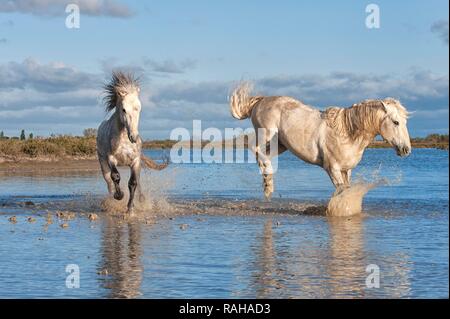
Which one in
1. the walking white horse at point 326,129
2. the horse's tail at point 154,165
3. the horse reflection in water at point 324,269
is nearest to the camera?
the horse reflection in water at point 324,269

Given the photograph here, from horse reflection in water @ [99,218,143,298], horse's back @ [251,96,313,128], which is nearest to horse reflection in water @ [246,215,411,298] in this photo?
horse reflection in water @ [99,218,143,298]

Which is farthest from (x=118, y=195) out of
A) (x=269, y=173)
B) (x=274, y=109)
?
(x=274, y=109)

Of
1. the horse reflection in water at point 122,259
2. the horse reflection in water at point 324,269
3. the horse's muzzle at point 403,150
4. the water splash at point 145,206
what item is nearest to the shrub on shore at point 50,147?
the water splash at point 145,206

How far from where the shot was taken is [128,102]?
484 inches

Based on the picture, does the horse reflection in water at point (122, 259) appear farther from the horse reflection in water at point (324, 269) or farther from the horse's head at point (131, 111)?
the horse's head at point (131, 111)

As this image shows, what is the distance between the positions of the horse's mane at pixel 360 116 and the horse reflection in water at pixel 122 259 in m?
3.88

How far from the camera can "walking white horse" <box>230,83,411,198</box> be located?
12578 millimetres

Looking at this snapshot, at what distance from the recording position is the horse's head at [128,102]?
Result: 12203 mm

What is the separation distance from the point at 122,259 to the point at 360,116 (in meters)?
5.78

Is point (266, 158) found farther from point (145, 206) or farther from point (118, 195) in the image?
point (118, 195)

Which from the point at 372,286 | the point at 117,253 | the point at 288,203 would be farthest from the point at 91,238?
the point at 288,203
